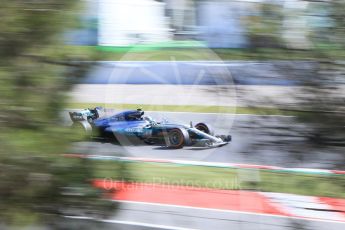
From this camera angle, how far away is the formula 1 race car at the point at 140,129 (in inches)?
94.3

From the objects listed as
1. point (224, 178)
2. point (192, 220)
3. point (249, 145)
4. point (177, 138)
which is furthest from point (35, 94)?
point (192, 220)

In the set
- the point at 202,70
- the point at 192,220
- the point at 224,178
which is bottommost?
the point at 192,220

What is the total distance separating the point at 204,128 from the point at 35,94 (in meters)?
0.72

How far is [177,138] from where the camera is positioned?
8.27ft

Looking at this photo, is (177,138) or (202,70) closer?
(202,70)

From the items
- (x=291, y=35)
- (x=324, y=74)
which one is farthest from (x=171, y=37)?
(x=324, y=74)

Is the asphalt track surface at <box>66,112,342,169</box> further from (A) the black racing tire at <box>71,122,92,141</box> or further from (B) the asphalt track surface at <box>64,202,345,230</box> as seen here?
(B) the asphalt track surface at <box>64,202,345,230</box>

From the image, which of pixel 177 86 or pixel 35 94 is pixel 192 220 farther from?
pixel 35 94

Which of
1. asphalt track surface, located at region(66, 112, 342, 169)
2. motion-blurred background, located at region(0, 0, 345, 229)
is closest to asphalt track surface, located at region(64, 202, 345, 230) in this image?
motion-blurred background, located at region(0, 0, 345, 229)

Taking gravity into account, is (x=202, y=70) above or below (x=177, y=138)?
above

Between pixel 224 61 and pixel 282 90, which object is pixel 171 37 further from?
pixel 282 90

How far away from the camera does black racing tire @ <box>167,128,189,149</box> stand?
248cm

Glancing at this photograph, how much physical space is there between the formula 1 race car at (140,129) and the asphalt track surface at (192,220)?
38 cm

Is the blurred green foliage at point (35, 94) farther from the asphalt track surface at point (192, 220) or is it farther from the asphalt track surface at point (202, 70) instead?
the asphalt track surface at point (192, 220)
